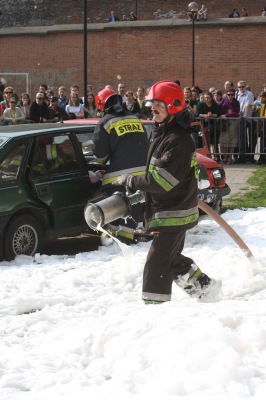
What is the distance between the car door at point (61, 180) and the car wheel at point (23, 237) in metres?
0.31

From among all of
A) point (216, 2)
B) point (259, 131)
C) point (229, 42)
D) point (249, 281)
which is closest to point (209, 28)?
point (229, 42)

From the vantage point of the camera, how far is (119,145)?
31.7 feet

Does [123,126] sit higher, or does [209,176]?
[123,126]

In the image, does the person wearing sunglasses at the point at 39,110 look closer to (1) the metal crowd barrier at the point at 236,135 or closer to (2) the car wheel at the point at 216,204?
(1) the metal crowd barrier at the point at 236,135

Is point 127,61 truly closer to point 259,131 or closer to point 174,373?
point 259,131

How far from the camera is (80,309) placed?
728cm

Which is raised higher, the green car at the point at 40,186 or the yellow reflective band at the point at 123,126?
the yellow reflective band at the point at 123,126

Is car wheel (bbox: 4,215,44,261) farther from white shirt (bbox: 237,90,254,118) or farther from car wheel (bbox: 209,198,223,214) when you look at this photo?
white shirt (bbox: 237,90,254,118)

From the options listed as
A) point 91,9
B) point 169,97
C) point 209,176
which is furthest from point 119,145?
point 91,9

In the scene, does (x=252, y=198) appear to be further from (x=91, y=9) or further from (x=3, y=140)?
(x=91, y=9)

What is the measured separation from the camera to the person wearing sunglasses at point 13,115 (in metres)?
17.2

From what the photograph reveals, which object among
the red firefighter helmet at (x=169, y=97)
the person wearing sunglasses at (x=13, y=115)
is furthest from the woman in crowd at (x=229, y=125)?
the red firefighter helmet at (x=169, y=97)

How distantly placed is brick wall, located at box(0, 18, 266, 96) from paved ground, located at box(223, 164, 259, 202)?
12900 millimetres

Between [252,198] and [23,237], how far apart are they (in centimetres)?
601
